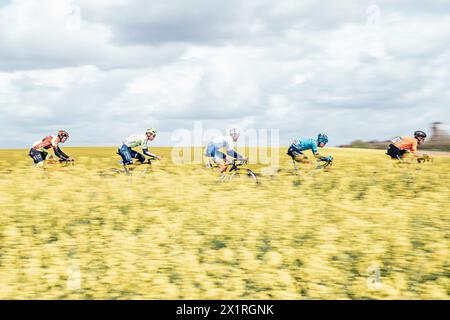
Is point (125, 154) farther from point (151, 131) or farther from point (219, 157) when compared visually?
point (219, 157)

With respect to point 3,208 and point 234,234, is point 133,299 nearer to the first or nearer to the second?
point 234,234

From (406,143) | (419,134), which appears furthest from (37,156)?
(419,134)

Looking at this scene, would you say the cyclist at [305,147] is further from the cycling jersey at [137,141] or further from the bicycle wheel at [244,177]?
the cycling jersey at [137,141]

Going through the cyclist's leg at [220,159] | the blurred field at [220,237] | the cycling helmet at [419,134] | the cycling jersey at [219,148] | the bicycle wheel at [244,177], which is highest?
the cycling helmet at [419,134]

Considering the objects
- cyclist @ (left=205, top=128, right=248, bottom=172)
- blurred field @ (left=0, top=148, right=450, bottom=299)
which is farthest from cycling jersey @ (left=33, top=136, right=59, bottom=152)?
cyclist @ (left=205, top=128, right=248, bottom=172)

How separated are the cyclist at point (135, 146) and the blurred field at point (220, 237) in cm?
64

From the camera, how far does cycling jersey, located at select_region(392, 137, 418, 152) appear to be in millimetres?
17984

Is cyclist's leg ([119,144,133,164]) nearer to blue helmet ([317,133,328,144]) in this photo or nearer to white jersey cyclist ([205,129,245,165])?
white jersey cyclist ([205,129,245,165])

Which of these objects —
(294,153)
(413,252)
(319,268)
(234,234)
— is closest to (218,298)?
(319,268)

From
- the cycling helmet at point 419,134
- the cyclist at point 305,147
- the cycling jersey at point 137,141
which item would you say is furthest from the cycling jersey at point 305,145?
the cycling jersey at point 137,141

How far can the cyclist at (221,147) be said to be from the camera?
1633cm

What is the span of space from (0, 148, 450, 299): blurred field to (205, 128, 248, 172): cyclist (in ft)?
1.74

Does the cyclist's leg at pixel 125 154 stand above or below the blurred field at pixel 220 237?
above
